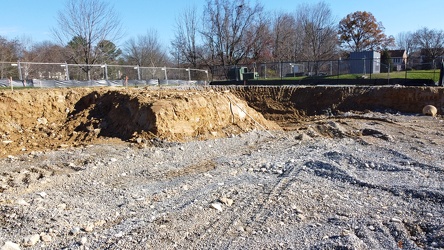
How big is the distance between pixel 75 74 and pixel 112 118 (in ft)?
57.5

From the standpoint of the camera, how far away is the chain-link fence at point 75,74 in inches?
830

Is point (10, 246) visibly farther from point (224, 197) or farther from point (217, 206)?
point (224, 197)

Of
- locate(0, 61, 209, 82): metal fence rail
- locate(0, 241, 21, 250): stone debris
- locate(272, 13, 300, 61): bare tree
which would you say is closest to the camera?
locate(0, 241, 21, 250): stone debris

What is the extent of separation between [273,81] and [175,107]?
19.2 metres

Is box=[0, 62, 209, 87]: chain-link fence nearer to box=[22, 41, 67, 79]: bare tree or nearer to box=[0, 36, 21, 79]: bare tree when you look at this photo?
box=[22, 41, 67, 79]: bare tree

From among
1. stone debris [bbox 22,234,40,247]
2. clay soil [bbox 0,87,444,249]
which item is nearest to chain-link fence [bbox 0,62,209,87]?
clay soil [bbox 0,87,444,249]

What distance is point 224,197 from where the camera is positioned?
5270 mm

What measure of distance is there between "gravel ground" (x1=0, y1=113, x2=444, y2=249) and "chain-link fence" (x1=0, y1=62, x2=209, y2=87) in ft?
47.9

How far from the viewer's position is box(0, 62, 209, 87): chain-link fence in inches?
830

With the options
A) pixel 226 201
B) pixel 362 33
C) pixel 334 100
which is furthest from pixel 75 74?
pixel 362 33

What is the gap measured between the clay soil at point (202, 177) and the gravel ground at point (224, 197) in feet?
0.08

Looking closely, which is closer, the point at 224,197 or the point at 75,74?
the point at 224,197

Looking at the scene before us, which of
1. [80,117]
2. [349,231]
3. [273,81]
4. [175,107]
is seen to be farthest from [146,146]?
[273,81]

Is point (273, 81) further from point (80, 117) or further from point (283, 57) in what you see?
point (283, 57)
